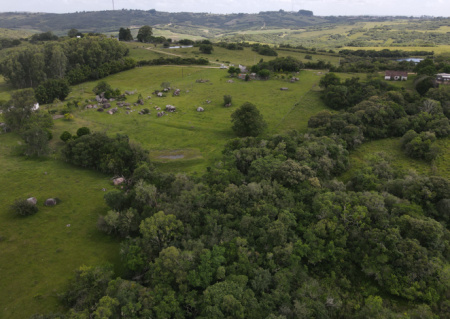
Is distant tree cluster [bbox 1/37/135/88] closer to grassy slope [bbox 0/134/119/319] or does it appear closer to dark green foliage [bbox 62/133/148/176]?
dark green foliage [bbox 62/133/148/176]

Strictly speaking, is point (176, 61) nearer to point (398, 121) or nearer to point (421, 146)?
point (398, 121)

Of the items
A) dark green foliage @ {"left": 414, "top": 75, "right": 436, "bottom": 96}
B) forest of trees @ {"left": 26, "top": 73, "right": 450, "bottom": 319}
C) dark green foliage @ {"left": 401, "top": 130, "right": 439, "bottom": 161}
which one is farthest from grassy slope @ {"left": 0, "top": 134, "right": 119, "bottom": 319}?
dark green foliage @ {"left": 414, "top": 75, "right": 436, "bottom": 96}

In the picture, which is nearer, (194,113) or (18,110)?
(18,110)

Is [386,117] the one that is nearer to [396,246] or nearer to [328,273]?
[396,246]

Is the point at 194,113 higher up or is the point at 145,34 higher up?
the point at 145,34

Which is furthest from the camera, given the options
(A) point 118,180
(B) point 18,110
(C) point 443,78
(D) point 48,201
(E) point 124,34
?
(E) point 124,34

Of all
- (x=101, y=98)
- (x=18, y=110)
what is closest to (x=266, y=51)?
(x=101, y=98)

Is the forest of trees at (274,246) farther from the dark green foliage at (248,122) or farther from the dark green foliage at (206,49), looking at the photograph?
the dark green foliage at (206,49)
